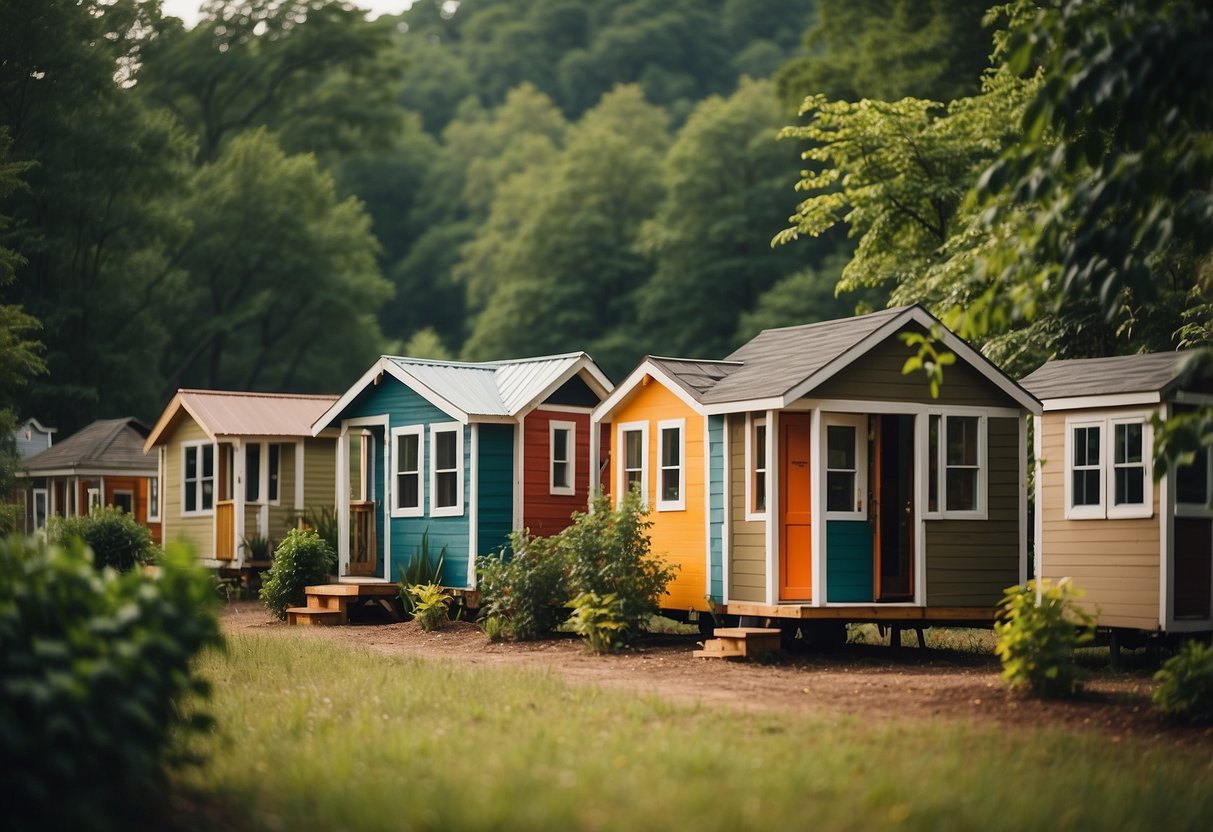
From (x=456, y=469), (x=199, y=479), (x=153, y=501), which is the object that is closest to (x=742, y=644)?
(x=456, y=469)

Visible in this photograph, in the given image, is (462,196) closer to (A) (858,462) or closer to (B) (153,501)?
(B) (153,501)

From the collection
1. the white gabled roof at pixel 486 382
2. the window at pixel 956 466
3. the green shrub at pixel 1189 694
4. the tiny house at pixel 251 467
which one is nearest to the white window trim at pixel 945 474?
the window at pixel 956 466

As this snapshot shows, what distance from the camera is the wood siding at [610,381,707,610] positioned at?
64.3ft

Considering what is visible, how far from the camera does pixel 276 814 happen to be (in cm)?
882

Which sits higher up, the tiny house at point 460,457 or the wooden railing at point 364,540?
the tiny house at point 460,457

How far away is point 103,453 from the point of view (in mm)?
36500

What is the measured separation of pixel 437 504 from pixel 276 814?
14.9 m

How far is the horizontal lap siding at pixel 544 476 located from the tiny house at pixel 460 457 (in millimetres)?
16

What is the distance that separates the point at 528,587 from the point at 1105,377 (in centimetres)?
800

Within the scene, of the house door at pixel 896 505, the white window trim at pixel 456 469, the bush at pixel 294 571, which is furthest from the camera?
the bush at pixel 294 571

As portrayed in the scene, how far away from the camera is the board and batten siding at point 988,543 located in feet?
61.1

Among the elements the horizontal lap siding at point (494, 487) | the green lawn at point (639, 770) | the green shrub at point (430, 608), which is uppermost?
the horizontal lap siding at point (494, 487)

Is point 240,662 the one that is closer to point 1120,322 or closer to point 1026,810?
point 1026,810

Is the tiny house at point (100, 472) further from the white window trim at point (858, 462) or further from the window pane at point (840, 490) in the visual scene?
the white window trim at point (858, 462)
